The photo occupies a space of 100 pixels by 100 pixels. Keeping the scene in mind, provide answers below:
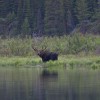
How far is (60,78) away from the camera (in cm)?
4966

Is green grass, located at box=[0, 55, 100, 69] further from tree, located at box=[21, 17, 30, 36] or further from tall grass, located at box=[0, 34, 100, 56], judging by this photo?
tree, located at box=[21, 17, 30, 36]

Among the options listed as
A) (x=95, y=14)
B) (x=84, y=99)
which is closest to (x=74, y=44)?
(x=95, y=14)

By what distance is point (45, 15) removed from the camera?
363 ft

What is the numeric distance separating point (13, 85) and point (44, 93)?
215 inches

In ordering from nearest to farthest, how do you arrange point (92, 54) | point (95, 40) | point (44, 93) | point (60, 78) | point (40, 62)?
point (44, 93), point (60, 78), point (40, 62), point (92, 54), point (95, 40)

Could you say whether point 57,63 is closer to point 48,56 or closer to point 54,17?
point 48,56

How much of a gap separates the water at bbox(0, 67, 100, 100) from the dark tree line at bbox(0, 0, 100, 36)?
49973 mm

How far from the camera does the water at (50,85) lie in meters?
38.8

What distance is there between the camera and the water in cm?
3878

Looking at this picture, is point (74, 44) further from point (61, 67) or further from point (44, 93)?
point (44, 93)

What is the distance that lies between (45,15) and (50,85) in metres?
66.4

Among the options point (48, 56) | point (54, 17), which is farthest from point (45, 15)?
point (48, 56)

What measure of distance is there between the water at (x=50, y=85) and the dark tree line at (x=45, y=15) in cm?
4997

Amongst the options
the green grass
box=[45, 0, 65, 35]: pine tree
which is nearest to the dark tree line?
box=[45, 0, 65, 35]: pine tree
